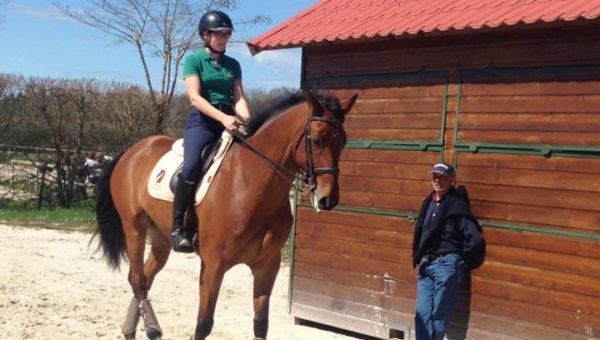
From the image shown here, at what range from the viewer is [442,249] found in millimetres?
6980

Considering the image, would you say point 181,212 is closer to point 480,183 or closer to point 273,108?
point 273,108

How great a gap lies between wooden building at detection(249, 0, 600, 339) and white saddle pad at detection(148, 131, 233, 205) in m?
2.06

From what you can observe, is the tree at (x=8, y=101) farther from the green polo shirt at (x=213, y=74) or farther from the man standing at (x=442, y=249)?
the man standing at (x=442, y=249)

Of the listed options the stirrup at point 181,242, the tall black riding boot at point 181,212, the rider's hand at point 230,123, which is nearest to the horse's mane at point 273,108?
the rider's hand at point 230,123

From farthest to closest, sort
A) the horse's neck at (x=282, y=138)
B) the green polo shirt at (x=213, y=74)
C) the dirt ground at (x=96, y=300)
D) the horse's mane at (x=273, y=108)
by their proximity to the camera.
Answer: the dirt ground at (x=96, y=300), the green polo shirt at (x=213, y=74), the horse's mane at (x=273, y=108), the horse's neck at (x=282, y=138)

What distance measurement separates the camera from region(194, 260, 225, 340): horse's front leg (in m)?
6.37

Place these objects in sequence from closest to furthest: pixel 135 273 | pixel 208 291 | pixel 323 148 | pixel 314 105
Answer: pixel 323 148 → pixel 314 105 → pixel 208 291 → pixel 135 273

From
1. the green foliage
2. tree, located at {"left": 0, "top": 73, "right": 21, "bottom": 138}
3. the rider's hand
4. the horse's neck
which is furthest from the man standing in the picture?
tree, located at {"left": 0, "top": 73, "right": 21, "bottom": 138}

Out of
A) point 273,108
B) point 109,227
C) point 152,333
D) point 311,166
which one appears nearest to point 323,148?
point 311,166

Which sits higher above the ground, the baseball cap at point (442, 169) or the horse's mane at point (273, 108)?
the horse's mane at point (273, 108)

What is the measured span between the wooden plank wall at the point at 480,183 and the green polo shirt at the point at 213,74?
6.56ft

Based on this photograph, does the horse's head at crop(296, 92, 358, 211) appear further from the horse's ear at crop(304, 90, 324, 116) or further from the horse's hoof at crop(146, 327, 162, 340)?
the horse's hoof at crop(146, 327, 162, 340)

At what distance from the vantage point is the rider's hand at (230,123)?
21.1ft

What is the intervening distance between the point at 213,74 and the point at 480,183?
8.42 feet
